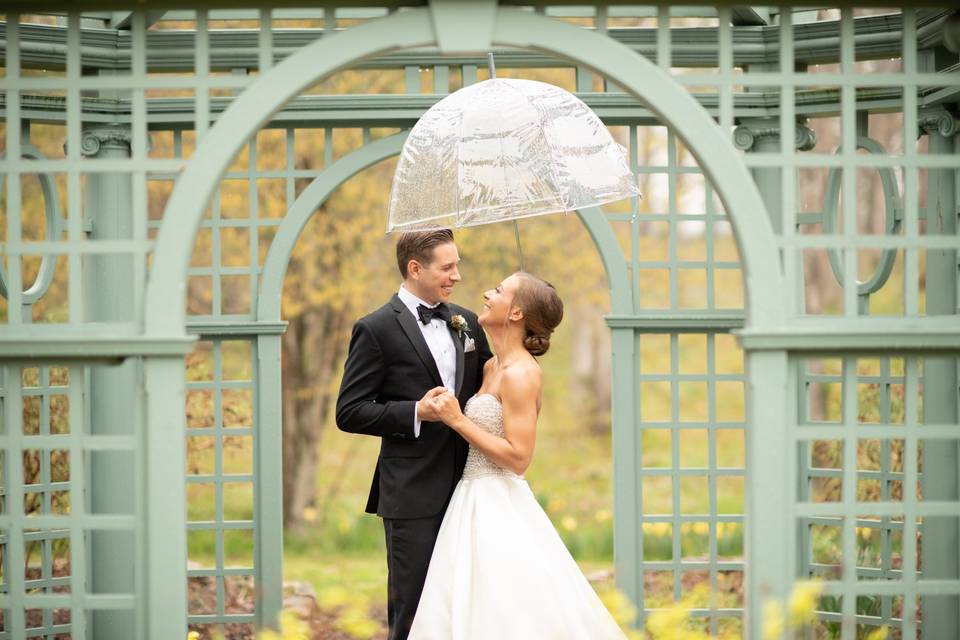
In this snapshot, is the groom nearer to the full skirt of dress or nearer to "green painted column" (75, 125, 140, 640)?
the full skirt of dress

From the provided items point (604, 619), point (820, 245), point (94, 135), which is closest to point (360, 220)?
point (94, 135)

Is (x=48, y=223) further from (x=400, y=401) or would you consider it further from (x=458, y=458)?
(x=458, y=458)

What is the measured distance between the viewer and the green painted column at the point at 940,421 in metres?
4.82

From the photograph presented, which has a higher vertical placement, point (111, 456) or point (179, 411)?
point (179, 411)

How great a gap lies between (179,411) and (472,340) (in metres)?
1.75

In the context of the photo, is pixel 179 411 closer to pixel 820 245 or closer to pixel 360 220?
pixel 820 245

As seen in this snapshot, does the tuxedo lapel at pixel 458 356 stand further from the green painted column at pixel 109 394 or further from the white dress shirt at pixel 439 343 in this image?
the green painted column at pixel 109 394

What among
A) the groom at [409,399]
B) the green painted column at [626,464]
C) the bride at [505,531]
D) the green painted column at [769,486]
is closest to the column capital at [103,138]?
the groom at [409,399]

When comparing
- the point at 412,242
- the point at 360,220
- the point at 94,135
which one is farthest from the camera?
the point at 360,220

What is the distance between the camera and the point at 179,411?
11.1ft

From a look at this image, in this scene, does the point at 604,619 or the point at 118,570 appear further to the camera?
the point at 118,570

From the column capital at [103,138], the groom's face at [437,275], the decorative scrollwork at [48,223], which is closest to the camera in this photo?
the groom's face at [437,275]

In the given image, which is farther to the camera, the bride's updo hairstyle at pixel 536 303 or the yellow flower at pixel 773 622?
the bride's updo hairstyle at pixel 536 303

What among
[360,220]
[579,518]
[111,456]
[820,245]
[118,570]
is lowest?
[579,518]
